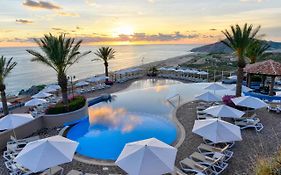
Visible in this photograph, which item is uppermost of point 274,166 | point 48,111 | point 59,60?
point 59,60

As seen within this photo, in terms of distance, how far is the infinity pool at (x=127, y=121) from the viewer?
1309cm

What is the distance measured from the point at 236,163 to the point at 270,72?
13.3 meters

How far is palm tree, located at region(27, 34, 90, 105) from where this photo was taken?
16359 mm

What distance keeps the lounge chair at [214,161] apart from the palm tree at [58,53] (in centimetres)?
1097

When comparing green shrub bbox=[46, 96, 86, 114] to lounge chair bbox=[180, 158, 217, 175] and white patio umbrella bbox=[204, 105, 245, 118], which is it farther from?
lounge chair bbox=[180, 158, 217, 175]

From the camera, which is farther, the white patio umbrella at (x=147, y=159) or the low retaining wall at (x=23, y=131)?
the low retaining wall at (x=23, y=131)

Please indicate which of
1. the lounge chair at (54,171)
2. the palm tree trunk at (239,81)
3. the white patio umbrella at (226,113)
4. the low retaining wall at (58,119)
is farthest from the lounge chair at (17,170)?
the palm tree trunk at (239,81)

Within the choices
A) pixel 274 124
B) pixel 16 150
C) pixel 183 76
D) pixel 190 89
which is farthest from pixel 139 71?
pixel 16 150

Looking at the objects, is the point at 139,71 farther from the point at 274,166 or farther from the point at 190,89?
the point at 274,166

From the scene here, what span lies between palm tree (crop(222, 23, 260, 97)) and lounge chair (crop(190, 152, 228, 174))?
1014 centimetres

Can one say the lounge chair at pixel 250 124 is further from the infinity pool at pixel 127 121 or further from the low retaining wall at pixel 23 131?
the low retaining wall at pixel 23 131

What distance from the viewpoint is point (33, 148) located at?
850cm

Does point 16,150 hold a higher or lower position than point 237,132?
lower

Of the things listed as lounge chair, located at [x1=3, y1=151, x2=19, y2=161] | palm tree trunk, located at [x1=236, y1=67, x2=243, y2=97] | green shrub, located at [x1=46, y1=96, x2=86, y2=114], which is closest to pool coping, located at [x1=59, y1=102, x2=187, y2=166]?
green shrub, located at [x1=46, y1=96, x2=86, y2=114]
